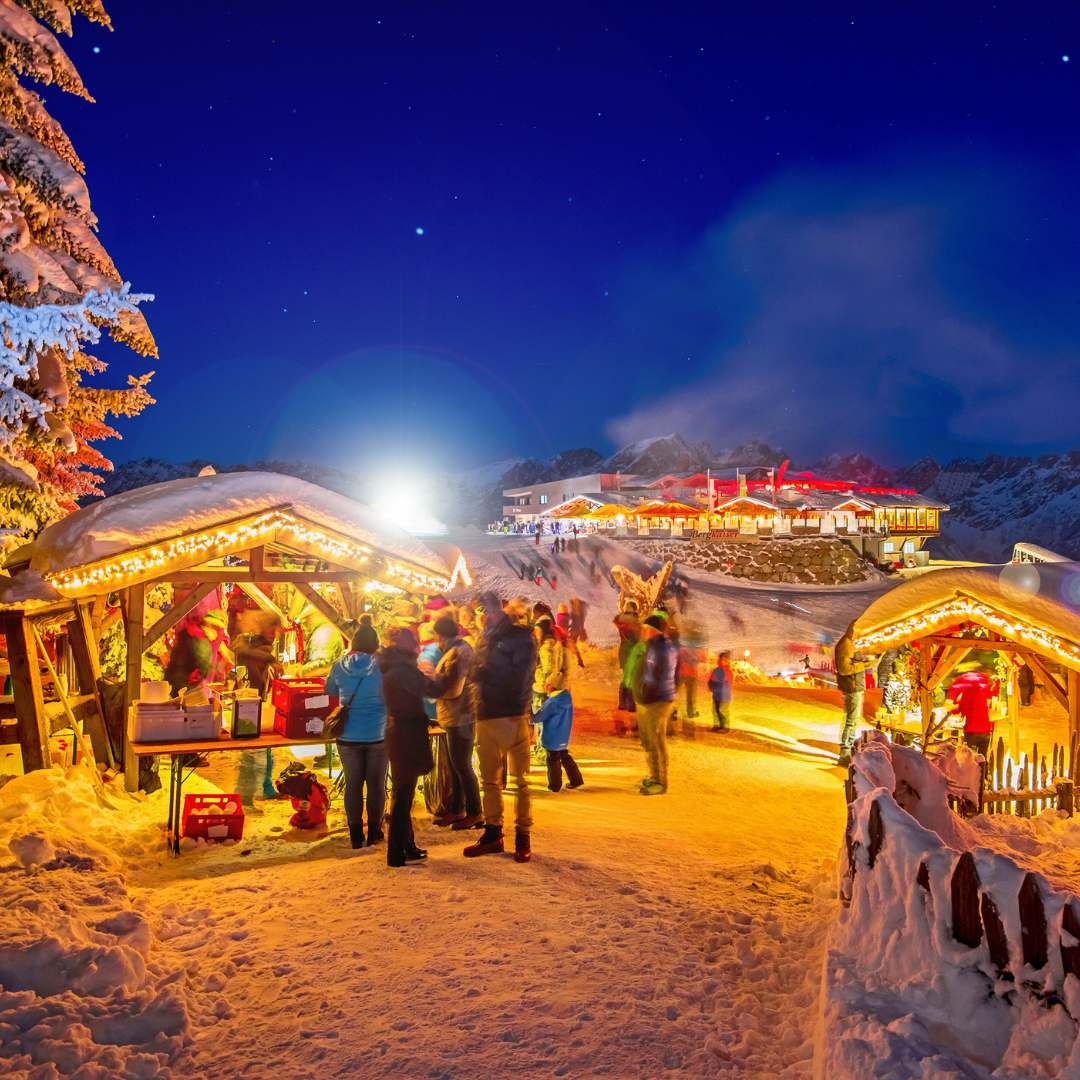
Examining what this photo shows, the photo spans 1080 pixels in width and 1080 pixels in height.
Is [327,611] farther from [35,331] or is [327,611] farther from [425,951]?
[425,951]

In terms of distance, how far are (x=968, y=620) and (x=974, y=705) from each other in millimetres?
1221

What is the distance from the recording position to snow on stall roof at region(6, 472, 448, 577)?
6.83 m

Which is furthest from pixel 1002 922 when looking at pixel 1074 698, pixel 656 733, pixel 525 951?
pixel 1074 698

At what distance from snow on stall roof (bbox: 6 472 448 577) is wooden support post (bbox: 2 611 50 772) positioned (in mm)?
627

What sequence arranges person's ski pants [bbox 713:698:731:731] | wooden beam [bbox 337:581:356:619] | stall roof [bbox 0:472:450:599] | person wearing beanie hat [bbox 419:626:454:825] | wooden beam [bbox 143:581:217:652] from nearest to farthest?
stall roof [bbox 0:472:450:599], person wearing beanie hat [bbox 419:626:454:825], wooden beam [bbox 143:581:217:652], wooden beam [bbox 337:581:356:619], person's ski pants [bbox 713:698:731:731]

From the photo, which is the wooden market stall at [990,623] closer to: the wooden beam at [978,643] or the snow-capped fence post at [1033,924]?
the wooden beam at [978,643]

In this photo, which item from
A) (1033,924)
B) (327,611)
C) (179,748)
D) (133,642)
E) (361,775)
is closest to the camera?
(1033,924)

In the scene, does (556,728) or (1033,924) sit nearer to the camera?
(1033,924)

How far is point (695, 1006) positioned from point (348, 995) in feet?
6.09

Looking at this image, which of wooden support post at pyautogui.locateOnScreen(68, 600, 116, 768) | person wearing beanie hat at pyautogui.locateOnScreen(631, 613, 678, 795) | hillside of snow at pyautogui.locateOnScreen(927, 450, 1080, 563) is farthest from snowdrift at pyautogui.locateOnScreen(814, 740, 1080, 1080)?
hillside of snow at pyautogui.locateOnScreen(927, 450, 1080, 563)

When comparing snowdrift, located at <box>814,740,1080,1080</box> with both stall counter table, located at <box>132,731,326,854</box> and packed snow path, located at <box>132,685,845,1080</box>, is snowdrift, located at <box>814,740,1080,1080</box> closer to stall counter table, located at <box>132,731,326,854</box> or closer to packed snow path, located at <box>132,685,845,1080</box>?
packed snow path, located at <box>132,685,845,1080</box>

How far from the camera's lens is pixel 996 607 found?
Result: 884cm

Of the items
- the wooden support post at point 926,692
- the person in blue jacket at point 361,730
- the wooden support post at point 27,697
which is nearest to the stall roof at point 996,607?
the wooden support post at point 926,692

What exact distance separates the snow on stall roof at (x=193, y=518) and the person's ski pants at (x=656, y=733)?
288 centimetres
